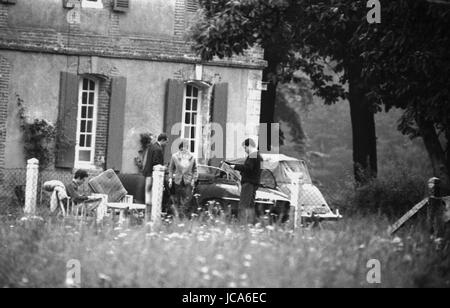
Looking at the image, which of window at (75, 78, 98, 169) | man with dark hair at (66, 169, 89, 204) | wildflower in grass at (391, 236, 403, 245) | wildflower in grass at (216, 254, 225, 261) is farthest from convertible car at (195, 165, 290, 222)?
wildflower in grass at (216, 254, 225, 261)

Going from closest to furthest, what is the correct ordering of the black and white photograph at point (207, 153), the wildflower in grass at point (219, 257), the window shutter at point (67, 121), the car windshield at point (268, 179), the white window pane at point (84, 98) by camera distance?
the wildflower in grass at point (219, 257), the black and white photograph at point (207, 153), the car windshield at point (268, 179), the window shutter at point (67, 121), the white window pane at point (84, 98)

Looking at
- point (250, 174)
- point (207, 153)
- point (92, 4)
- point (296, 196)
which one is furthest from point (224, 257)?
point (207, 153)

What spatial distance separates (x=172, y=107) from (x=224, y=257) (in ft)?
49.1

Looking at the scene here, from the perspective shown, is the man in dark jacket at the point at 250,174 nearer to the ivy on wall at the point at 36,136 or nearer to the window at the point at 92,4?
the ivy on wall at the point at 36,136

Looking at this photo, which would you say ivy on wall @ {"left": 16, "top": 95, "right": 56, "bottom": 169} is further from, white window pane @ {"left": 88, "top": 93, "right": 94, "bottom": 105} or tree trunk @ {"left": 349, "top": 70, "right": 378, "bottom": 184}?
tree trunk @ {"left": 349, "top": 70, "right": 378, "bottom": 184}

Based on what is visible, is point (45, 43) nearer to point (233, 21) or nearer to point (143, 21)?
point (143, 21)

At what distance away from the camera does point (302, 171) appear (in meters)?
21.3

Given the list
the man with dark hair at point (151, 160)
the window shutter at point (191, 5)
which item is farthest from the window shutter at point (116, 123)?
the man with dark hair at point (151, 160)

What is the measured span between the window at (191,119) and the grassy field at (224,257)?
42.5 feet

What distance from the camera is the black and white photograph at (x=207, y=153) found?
33.7 ft

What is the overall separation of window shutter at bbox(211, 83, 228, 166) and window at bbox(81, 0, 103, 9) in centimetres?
371

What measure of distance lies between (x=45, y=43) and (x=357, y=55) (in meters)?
7.60
